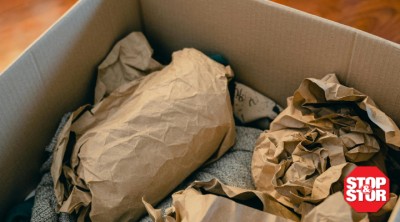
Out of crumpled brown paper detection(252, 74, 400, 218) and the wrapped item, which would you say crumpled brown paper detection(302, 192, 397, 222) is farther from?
the wrapped item

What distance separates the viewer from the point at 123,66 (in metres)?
1.03

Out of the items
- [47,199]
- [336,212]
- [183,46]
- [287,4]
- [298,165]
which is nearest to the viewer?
[336,212]

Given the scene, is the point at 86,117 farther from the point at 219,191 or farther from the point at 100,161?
the point at 219,191

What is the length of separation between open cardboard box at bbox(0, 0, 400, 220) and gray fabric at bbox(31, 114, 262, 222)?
0.20 ft

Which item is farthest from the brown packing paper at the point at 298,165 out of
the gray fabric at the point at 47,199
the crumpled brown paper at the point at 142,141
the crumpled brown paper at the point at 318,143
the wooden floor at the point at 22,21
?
the wooden floor at the point at 22,21

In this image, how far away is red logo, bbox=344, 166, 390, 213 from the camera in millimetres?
623

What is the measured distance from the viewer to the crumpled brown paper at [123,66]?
1.01 meters

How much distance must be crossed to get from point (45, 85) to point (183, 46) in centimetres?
38

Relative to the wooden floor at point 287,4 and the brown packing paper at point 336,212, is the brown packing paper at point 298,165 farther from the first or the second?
the wooden floor at point 287,4

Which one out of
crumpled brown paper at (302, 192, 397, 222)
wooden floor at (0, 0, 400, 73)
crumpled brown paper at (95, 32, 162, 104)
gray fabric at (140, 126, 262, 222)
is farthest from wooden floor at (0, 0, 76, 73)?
crumpled brown paper at (302, 192, 397, 222)

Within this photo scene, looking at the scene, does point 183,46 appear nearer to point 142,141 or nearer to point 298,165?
point 142,141

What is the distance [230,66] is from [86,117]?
0.38 m

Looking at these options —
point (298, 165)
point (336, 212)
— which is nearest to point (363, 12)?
point (298, 165)

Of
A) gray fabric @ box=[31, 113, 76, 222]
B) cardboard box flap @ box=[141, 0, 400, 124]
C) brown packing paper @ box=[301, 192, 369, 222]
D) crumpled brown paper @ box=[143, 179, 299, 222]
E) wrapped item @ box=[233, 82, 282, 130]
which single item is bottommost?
gray fabric @ box=[31, 113, 76, 222]
